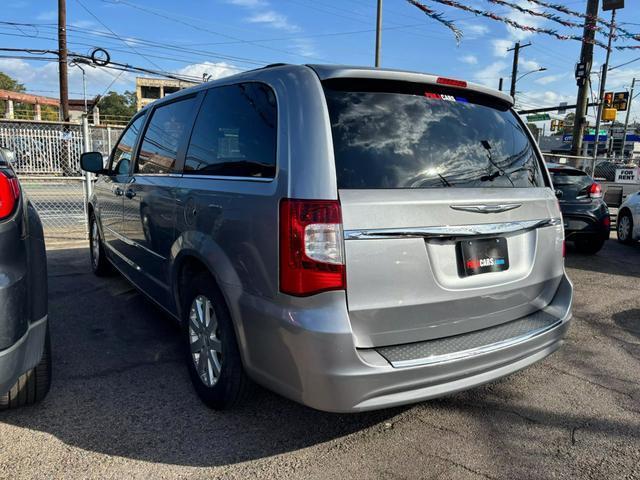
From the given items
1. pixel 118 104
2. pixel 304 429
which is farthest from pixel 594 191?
pixel 118 104

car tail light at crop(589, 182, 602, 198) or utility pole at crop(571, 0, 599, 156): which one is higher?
utility pole at crop(571, 0, 599, 156)

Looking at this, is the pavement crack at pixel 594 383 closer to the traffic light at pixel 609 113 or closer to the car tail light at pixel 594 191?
the car tail light at pixel 594 191

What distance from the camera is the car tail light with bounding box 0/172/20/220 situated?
220cm

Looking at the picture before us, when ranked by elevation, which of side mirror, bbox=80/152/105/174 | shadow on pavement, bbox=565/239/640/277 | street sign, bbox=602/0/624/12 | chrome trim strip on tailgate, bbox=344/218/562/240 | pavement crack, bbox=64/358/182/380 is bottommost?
pavement crack, bbox=64/358/182/380

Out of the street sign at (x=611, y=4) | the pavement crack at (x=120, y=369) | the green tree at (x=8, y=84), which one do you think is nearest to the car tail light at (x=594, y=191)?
the street sign at (x=611, y=4)

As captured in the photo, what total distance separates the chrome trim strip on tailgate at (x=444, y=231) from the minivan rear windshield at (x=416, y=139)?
215 mm

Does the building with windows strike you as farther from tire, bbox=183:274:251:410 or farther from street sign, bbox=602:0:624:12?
tire, bbox=183:274:251:410

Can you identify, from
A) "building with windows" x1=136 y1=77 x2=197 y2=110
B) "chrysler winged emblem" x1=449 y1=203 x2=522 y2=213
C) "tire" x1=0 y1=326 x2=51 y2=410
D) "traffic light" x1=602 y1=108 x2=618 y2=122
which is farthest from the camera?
"building with windows" x1=136 y1=77 x2=197 y2=110

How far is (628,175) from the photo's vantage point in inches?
558

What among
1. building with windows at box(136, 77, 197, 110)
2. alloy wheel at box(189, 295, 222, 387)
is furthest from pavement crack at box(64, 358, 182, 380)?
building with windows at box(136, 77, 197, 110)

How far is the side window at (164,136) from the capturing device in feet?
11.4

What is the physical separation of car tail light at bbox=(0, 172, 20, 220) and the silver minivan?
922mm

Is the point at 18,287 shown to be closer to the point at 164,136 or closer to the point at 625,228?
the point at 164,136

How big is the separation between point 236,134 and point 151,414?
167 centimetres
